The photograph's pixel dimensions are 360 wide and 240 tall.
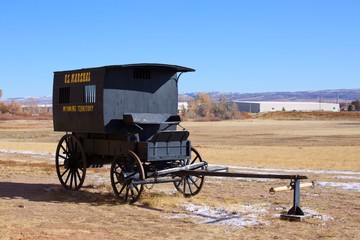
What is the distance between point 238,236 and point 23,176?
12.0 metres

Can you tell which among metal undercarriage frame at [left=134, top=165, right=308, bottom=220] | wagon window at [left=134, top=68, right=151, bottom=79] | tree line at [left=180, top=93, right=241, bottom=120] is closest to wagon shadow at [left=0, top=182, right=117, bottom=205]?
metal undercarriage frame at [left=134, top=165, right=308, bottom=220]

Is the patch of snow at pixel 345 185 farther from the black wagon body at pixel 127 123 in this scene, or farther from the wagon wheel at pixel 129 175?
the wagon wheel at pixel 129 175

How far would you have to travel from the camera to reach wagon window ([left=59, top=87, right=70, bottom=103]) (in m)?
16.5

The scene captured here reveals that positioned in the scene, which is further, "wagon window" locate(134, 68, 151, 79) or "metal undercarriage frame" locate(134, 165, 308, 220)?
"wagon window" locate(134, 68, 151, 79)

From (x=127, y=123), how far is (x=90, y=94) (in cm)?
129

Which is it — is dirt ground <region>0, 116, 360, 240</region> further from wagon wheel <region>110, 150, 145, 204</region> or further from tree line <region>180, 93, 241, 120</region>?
tree line <region>180, 93, 241, 120</region>

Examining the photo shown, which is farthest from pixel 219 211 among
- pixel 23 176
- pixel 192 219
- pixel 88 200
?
pixel 23 176

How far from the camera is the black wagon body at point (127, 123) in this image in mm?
14383

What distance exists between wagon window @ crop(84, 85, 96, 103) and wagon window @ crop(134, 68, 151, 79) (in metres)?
1.13

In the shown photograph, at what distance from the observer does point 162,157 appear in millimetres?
14523

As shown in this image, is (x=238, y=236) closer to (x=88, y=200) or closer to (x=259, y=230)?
(x=259, y=230)

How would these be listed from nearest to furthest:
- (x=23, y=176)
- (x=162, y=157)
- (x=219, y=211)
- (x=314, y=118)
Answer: (x=219, y=211)
(x=162, y=157)
(x=23, y=176)
(x=314, y=118)

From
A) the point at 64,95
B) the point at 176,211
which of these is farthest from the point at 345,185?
the point at 64,95

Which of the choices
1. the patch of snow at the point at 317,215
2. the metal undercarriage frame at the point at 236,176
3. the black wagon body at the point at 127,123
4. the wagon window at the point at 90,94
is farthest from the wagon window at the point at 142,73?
the patch of snow at the point at 317,215
